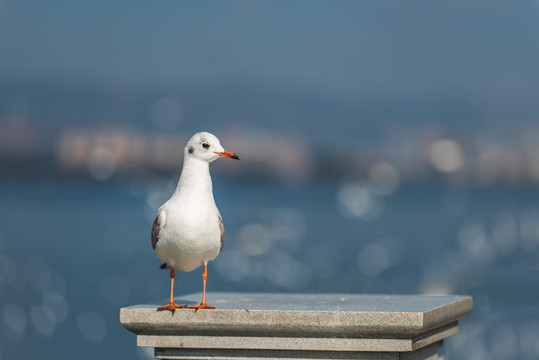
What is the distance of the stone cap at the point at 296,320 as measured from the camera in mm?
4273

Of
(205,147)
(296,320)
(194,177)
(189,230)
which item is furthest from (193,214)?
(296,320)

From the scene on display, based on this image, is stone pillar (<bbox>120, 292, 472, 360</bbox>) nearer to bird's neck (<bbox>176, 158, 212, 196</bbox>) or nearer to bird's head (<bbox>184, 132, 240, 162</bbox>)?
bird's neck (<bbox>176, 158, 212, 196</bbox>)

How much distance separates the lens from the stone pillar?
4.31 meters

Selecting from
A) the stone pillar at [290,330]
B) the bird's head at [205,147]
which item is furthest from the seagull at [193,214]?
the stone pillar at [290,330]

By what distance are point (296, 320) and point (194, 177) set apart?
98cm

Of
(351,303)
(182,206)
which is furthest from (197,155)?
(351,303)

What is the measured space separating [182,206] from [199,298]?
3.70 ft

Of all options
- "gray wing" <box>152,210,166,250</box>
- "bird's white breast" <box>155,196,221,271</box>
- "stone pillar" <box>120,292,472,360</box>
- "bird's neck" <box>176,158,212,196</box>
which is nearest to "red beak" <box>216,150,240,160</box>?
"bird's neck" <box>176,158,212,196</box>

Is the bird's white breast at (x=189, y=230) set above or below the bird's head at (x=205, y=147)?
below

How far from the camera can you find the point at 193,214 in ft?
15.1

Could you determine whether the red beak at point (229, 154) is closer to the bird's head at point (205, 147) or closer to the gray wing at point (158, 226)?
the bird's head at point (205, 147)

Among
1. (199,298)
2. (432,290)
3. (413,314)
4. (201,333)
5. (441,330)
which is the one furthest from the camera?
(432,290)

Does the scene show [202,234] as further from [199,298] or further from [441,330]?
[441,330]

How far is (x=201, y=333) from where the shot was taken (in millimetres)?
4559
